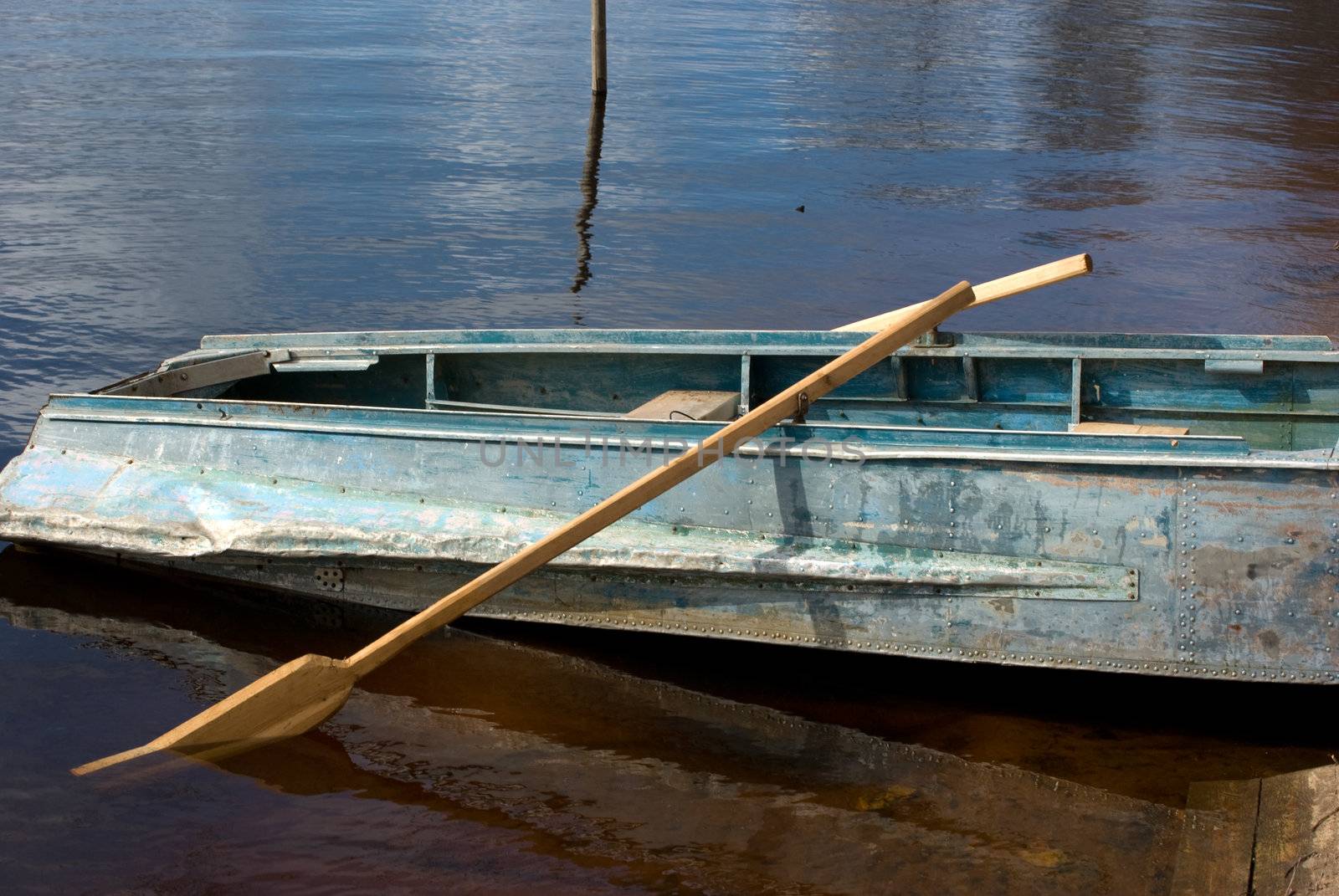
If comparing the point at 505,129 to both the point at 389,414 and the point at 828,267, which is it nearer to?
the point at 828,267

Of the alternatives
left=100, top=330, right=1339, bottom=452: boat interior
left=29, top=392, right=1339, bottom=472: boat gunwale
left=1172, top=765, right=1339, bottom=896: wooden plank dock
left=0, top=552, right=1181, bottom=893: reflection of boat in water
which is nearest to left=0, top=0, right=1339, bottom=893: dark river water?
left=0, top=552, right=1181, bottom=893: reflection of boat in water

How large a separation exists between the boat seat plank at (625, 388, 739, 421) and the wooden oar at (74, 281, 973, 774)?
1.14 metres

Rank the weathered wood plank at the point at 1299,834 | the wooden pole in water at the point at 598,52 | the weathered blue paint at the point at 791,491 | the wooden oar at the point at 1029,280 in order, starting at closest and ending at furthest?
the weathered wood plank at the point at 1299,834
the weathered blue paint at the point at 791,491
the wooden oar at the point at 1029,280
the wooden pole in water at the point at 598,52

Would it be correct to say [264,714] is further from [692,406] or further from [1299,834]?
[1299,834]

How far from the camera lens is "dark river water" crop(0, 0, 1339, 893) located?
18.2ft

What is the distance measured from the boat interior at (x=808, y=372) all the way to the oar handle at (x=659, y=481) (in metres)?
1.19

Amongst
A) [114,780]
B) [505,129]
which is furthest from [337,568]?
[505,129]

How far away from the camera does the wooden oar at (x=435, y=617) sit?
226 inches

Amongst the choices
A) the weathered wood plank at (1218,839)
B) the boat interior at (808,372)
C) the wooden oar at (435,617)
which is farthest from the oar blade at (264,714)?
the weathered wood plank at (1218,839)

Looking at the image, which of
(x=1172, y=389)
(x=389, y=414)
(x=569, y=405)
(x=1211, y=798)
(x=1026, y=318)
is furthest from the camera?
(x=1026, y=318)

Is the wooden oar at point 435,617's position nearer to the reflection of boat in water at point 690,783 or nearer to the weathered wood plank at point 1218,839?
the reflection of boat in water at point 690,783

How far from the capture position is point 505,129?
21.3 meters

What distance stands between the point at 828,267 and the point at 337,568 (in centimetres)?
859

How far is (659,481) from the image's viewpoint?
5.68 meters
